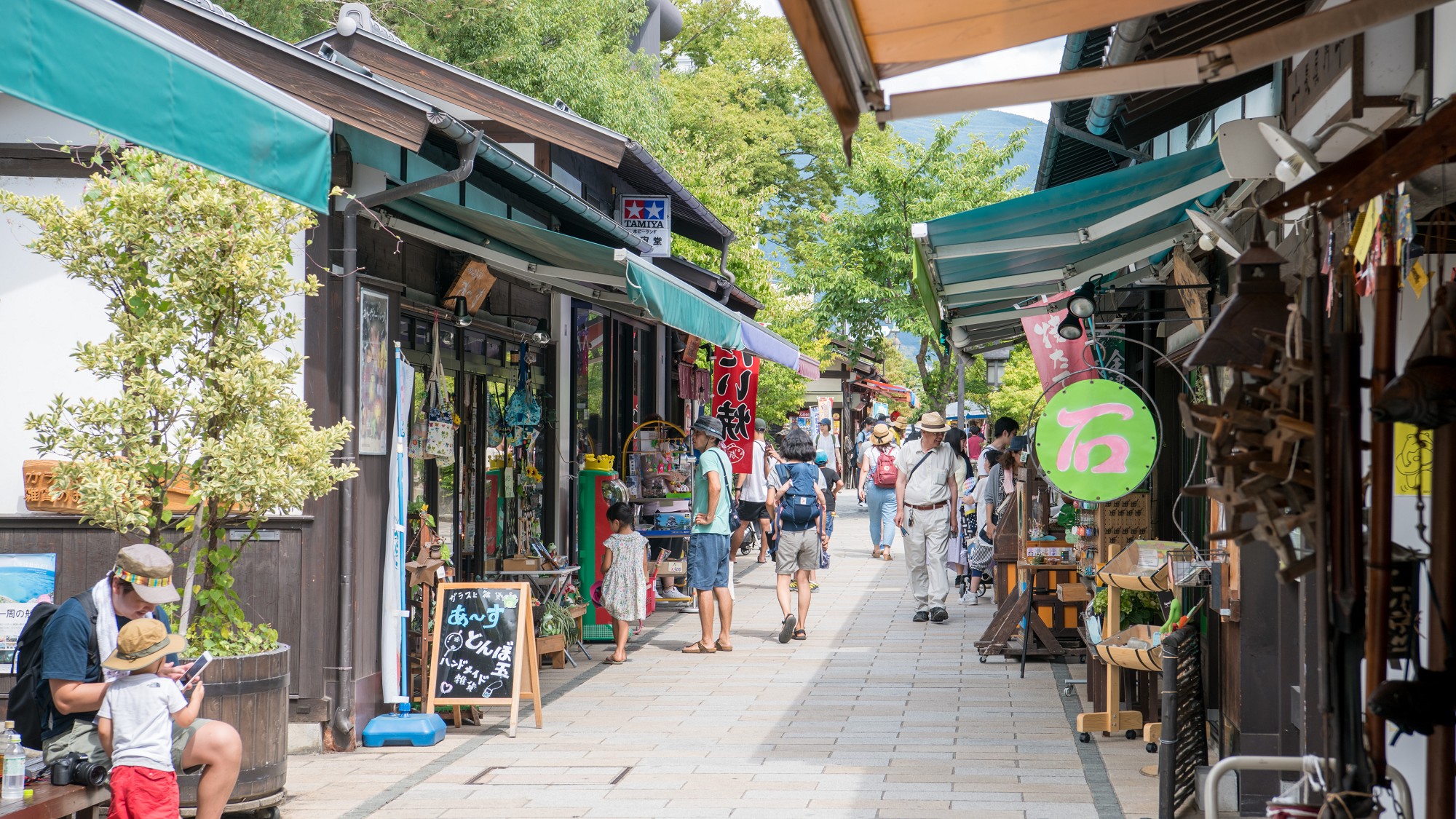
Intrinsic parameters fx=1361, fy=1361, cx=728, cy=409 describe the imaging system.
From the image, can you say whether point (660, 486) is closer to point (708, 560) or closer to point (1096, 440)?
point (708, 560)

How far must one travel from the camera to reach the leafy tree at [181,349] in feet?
20.4

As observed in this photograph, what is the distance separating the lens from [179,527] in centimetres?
792

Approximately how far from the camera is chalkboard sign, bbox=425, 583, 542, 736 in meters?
8.72

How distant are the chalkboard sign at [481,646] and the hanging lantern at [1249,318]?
596 centimetres

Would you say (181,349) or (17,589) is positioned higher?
(181,349)

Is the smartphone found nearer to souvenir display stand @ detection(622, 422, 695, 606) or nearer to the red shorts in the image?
the red shorts

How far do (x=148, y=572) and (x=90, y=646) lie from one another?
40cm

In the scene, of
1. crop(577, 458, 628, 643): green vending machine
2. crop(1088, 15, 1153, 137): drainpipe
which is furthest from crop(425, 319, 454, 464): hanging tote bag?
crop(1088, 15, 1153, 137): drainpipe

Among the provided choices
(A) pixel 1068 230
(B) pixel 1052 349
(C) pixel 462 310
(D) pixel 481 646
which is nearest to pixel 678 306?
(C) pixel 462 310

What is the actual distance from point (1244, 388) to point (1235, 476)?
9.1 inches

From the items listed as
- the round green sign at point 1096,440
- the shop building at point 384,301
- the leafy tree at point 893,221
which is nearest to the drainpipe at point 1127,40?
the round green sign at point 1096,440

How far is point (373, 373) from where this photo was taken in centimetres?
862

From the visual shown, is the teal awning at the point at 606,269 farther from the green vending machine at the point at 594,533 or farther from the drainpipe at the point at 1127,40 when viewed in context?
the drainpipe at the point at 1127,40

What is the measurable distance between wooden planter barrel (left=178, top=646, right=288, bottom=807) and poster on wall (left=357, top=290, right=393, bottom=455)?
6.30 ft
